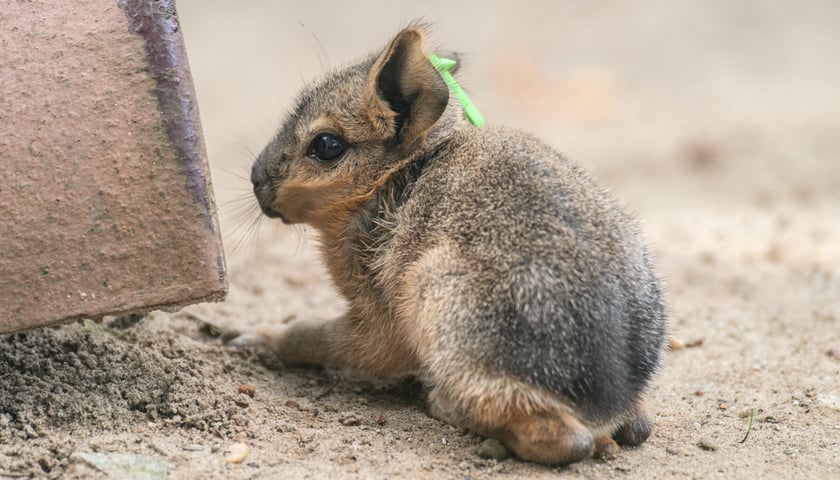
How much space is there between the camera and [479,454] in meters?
4.15

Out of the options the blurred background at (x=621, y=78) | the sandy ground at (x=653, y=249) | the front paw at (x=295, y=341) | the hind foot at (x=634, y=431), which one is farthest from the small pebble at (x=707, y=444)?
the blurred background at (x=621, y=78)

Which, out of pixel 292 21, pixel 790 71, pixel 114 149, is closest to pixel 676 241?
pixel 114 149

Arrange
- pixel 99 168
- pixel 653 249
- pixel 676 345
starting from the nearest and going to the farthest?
pixel 99 168
pixel 653 249
pixel 676 345

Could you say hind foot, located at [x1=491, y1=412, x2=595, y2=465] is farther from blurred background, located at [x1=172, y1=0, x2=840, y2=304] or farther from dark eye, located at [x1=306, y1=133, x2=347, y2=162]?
blurred background, located at [x1=172, y1=0, x2=840, y2=304]

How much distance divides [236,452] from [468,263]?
→ 1.31 m

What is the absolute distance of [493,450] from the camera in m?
4.11

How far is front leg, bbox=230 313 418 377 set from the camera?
4.81 metres

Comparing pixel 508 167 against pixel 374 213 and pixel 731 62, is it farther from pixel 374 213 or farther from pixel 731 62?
pixel 731 62

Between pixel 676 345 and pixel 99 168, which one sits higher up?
pixel 99 168

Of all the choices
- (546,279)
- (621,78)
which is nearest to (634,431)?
(546,279)

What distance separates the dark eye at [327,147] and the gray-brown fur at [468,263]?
0.04 meters

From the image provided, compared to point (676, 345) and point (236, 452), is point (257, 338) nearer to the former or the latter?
point (236, 452)

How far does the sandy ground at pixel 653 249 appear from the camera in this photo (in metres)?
4.15

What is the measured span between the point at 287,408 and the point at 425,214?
1.23 meters
